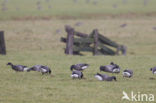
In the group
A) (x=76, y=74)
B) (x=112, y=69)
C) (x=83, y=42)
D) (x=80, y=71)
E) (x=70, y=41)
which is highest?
(x=76, y=74)

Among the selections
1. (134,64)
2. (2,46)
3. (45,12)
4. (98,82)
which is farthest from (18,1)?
(98,82)

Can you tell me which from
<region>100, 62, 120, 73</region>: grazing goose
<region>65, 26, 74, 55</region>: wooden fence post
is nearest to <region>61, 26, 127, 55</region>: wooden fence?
<region>65, 26, 74, 55</region>: wooden fence post

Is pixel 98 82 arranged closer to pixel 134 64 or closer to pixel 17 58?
pixel 134 64

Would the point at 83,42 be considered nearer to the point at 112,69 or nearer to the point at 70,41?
the point at 70,41

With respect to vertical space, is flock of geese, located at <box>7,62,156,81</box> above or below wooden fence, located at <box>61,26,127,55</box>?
above

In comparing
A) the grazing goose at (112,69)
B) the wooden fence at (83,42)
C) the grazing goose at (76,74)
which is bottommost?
the wooden fence at (83,42)

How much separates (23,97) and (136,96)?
3.80m

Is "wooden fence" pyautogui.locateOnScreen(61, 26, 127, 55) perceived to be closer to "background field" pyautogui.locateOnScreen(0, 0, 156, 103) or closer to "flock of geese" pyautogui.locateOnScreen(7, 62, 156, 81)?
"background field" pyautogui.locateOnScreen(0, 0, 156, 103)

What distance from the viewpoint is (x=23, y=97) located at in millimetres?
11406

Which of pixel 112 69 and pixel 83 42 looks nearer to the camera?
pixel 112 69

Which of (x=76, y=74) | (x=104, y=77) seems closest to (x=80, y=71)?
(x=76, y=74)

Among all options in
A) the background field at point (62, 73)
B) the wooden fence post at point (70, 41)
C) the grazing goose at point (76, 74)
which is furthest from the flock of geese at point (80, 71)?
the wooden fence post at point (70, 41)

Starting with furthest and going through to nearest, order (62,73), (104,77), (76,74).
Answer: (62,73), (76,74), (104,77)

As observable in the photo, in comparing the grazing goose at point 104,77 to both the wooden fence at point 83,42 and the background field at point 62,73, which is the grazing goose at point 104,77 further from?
the wooden fence at point 83,42
